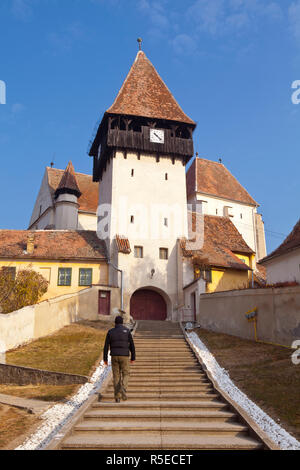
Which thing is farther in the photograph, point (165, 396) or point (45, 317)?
point (45, 317)

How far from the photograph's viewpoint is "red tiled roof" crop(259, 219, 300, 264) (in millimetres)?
22750

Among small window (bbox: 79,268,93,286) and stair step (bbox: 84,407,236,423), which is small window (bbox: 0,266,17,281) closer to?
small window (bbox: 79,268,93,286)

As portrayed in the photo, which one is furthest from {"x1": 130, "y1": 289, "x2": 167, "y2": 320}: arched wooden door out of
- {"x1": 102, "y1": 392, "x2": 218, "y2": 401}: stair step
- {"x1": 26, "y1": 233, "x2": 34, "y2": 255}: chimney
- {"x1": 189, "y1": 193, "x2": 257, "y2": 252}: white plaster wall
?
{"x1": 102, "y1": 392, "x2": 218, "y2": 401}: stair step

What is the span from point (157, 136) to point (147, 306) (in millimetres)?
14207

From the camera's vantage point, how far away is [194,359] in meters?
16.9

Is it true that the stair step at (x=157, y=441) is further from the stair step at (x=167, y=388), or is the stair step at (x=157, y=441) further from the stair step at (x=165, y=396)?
the stair step at (x=167, y=388)

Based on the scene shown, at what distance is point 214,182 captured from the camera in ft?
167

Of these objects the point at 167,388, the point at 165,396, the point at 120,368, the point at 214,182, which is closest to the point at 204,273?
the point at 167,388

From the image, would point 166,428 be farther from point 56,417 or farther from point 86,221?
point 86,221

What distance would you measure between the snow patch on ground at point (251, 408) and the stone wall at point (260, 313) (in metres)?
2.87

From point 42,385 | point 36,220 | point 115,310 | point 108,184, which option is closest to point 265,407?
point 42,385

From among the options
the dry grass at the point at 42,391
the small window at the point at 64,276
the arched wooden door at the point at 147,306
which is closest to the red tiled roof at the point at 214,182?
the arched wooden door at the point at 147,306
